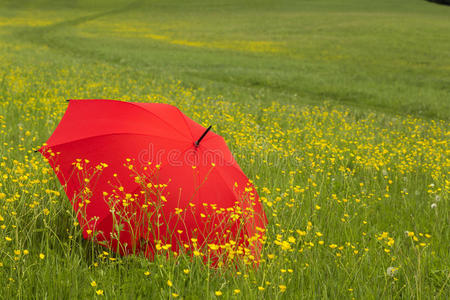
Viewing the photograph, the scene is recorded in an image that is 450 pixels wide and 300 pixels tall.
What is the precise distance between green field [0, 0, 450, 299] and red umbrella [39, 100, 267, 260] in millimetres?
157

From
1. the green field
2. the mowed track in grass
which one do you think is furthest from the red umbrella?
the mowed track in grass

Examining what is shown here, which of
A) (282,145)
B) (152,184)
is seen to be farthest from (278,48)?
(152,184)

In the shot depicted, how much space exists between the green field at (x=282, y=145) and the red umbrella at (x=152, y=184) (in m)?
0.16

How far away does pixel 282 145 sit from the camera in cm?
604

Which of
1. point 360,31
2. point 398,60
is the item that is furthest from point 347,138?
point 360,31

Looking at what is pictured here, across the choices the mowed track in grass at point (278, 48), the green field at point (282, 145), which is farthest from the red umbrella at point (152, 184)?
the mowed track in grass at point (278, 48)

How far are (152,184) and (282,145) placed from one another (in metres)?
3.75

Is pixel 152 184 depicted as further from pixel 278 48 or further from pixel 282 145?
pixel 278 48

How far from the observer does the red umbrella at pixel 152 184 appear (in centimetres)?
247

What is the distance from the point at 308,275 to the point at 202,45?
29974 mm

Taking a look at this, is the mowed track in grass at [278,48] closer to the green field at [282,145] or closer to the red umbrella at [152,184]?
the green field at [282,145]

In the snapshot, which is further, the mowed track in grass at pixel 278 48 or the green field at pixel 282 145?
the mowed track in grass at pixel 278 48

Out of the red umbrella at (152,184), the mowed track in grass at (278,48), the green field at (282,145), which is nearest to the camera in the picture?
the green field at (282,145)

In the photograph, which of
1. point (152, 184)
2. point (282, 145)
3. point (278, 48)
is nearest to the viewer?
point (152, 184)
